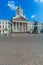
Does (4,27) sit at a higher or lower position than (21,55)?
higher

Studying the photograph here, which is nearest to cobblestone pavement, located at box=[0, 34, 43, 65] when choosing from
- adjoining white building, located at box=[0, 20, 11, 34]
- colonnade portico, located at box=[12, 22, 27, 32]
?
adjoining white building, located at box=[0, 20, 11, 34]

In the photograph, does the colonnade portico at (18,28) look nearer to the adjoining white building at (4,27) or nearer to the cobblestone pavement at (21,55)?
the adjoining white building at (4,27)

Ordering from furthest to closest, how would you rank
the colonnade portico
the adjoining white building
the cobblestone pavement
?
1. the colonnade portico
2. the adjoining white building
3. the cobblestone pavement

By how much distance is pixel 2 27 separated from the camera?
8.27m

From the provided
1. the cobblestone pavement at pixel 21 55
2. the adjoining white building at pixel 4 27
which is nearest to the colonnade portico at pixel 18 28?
the adjoining white building at pixel 4 27

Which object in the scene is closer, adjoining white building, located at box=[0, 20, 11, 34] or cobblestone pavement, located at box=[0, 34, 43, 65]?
cobblestone pavement, located at box=[0, 34, 43, 65]

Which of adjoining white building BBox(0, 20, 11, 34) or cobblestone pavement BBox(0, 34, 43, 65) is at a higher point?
adjoining white building BBox(0, 20, 11, 34)

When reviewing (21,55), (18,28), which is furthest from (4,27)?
(21,55)

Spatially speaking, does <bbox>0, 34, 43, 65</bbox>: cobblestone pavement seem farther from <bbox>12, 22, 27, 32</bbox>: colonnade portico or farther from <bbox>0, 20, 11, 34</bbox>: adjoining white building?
<bbox>12, 22, 27, 32</bbox>: colonnade portico

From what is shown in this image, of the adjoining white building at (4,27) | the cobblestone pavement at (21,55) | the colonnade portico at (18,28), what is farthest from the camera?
the colonnade portico at (18,28)

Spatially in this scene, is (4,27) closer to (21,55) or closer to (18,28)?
(18,28)

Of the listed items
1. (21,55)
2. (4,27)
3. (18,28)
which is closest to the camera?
(21,55)

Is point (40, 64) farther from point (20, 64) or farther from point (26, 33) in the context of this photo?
point (26, 33)

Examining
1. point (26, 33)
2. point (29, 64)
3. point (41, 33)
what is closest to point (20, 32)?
point (26, 33)
